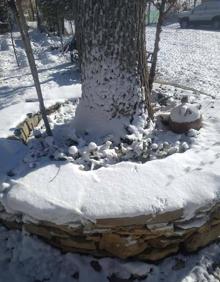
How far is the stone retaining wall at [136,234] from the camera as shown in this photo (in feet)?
9.70

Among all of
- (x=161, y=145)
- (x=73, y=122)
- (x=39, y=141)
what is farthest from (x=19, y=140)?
(x=161, y=145)

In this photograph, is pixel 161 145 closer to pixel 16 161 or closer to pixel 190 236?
pixel 190 236

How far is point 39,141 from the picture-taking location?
3.90 metres

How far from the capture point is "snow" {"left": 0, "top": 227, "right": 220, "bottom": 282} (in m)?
3.18

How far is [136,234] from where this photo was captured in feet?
9.93

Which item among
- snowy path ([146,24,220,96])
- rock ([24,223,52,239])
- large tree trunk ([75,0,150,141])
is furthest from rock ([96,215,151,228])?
snowy path ([146,24,220,96])

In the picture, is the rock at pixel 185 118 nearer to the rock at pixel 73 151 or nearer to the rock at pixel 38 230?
the rock at pixel 73 151

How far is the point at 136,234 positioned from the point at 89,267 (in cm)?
54

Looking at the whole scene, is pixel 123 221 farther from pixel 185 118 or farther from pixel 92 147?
pixel 185 118

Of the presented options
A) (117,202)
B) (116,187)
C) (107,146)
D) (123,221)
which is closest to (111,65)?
(107,146)

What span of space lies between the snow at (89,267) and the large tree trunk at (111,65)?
4.11 feet

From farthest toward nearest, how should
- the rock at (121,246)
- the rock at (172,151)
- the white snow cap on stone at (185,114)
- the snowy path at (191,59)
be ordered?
the snowy path at (191,59) → the white snow cap on stone at (185,114) → the rock at (172,151) → the rock at (121,246)

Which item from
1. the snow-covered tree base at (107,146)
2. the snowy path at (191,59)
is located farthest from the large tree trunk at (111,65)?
the snowy path at (191,59)

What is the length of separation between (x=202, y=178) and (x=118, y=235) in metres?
→ 0.83
